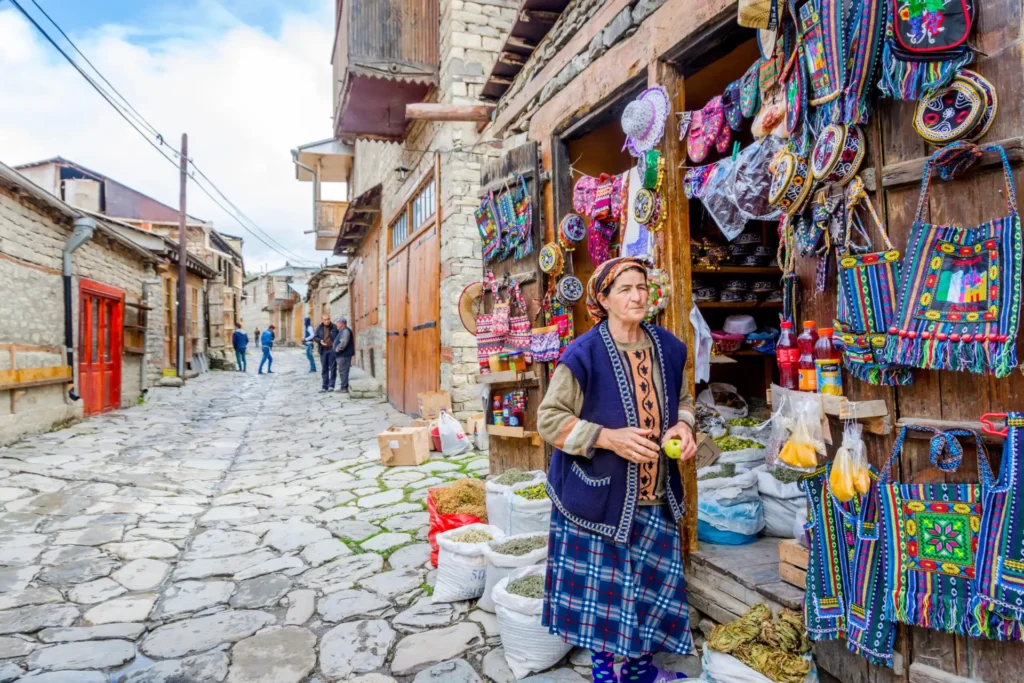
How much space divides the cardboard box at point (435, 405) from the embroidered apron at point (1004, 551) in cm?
634

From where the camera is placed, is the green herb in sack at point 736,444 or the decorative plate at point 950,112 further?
the green herb in sack at point 736,444

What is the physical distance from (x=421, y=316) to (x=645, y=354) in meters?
7.18

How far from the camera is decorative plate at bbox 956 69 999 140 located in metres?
1.74

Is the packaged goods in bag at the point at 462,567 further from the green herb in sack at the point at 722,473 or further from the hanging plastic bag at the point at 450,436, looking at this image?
the hanging plastic bag at the point at 450,436

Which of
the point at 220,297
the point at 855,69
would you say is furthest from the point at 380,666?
the point at 220,297

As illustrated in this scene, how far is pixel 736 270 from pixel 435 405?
4.41 m

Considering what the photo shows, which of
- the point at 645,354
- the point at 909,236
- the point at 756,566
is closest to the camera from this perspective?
the point at 909,236

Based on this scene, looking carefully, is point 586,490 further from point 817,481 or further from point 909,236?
point 909,236

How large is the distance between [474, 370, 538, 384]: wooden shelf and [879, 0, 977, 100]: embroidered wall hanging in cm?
304

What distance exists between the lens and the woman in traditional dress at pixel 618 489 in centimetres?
227

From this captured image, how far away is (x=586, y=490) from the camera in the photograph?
7.52 feet

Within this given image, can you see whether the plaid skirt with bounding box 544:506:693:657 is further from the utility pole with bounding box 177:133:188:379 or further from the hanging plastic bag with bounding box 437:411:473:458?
the utility pole with bounding box 177:133:188:379

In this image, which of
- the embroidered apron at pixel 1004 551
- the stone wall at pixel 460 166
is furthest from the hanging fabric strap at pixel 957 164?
the stone wall at pixel 460 166

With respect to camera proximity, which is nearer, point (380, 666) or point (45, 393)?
point (380, 666)
